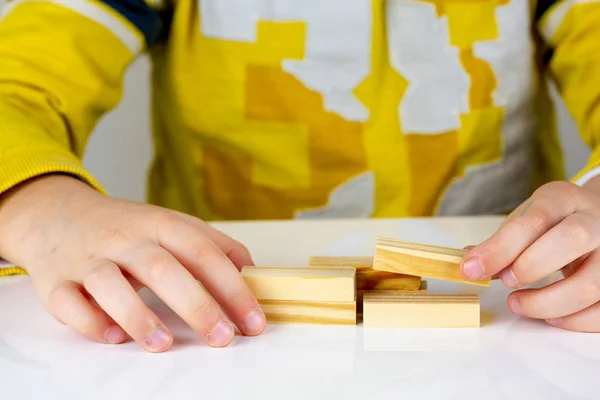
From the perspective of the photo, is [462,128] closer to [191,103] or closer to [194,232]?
[191,103]

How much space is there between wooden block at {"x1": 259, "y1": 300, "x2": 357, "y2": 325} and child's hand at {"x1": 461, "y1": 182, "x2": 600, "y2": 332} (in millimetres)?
79

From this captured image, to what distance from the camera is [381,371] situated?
1.30ft

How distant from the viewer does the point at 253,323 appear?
45 centimetres

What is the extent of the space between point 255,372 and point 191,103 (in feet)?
1.77

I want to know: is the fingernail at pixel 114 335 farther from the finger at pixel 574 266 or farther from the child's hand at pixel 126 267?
A: the finger at pixel 574 266

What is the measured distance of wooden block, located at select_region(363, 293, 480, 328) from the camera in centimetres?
46

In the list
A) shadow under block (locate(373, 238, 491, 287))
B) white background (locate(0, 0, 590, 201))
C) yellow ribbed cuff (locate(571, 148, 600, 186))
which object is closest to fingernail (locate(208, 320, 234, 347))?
shadow under block (locate(373, 238, 491, 287))

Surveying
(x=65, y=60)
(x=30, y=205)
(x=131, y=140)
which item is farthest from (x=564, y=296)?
(x=131, y=140)

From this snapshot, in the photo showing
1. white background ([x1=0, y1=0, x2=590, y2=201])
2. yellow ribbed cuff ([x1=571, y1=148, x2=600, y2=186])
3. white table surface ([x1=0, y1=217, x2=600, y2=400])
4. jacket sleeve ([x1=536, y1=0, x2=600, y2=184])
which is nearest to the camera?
white table surface ([x1=0, y1=217, x2=600, y2=400])

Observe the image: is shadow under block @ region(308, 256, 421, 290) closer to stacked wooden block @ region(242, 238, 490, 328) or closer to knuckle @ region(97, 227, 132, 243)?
stacked wooden block @ region(242, 238, 490, 328)

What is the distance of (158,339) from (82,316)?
6 centimetres

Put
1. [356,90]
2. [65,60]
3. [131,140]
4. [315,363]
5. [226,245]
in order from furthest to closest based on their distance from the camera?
[131,140], [356,90], [65,60], [226,245], [315,363]

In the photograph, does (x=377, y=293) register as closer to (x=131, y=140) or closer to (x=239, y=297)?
(x=239, y=297)

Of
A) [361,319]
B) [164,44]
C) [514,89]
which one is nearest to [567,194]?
[361,319]
